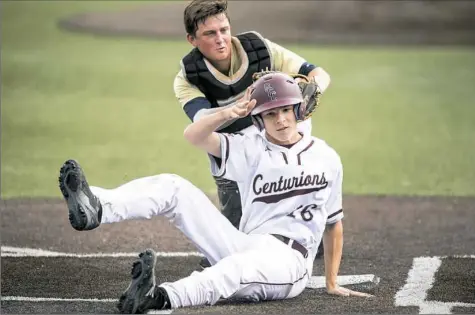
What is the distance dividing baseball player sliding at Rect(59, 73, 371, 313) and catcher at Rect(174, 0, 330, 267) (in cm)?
76

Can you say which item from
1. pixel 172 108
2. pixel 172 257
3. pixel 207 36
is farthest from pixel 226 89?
pixel 172 108

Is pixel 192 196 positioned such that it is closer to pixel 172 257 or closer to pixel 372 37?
pixel 172 257

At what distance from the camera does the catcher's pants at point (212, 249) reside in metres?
4.74

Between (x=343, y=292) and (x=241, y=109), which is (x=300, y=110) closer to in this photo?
(x=241, y=109)

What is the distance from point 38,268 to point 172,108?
22.0ft

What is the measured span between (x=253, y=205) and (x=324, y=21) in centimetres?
1496

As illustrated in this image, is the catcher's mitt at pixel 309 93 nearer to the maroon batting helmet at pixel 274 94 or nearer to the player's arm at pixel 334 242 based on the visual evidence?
the maroon batting helmet at pixel 274 94

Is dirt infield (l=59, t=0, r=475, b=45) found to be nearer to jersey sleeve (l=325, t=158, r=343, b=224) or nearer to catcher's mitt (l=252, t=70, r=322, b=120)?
catcher's mitt (l=252, t=70, r=322, b=120)

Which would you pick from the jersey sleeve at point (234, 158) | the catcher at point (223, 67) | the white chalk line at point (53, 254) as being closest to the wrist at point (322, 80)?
the catcher at point (223, 67)

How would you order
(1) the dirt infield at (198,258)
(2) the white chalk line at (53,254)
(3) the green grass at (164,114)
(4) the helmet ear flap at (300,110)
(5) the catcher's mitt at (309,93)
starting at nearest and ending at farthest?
(1) the dirt infield at (198,258) → (4) the helmet ear flap at (300,110) → (5) the catcher's mitt at (309,93) → (2) the white chalk line at (53,254) → (3) the green grass at (164,114)

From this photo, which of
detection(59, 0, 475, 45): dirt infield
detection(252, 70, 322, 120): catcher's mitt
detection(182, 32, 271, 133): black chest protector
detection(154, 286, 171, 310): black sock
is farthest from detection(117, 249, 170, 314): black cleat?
detection(59, 0, 475, 45): dirt infield

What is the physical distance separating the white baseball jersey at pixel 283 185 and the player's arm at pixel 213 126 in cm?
6

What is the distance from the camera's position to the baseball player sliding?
4.72 metres

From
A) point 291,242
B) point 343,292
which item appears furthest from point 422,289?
point 291,242
